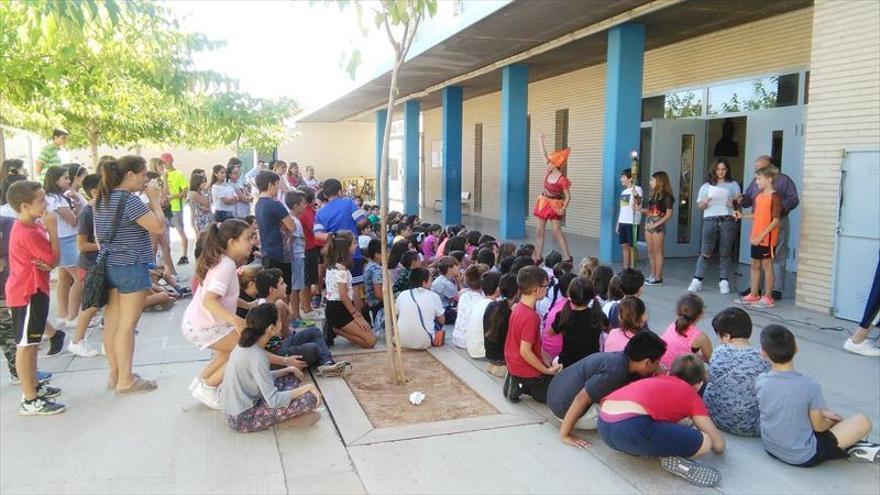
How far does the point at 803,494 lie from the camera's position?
11.6ft

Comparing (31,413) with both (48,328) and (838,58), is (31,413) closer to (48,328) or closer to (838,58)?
(48,328)

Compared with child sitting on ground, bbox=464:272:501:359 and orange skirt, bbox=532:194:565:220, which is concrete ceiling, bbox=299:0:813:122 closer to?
orange skirt, bbox=532:194:565:220

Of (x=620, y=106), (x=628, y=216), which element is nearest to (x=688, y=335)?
(x=628, y=216)

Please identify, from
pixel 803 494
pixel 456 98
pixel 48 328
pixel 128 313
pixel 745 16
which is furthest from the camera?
pixel 456 98

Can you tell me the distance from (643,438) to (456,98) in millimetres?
15171

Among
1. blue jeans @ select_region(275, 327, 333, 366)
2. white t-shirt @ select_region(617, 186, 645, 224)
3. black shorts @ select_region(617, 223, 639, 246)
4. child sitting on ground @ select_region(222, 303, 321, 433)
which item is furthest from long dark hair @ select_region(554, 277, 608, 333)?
black shorts @ select_region(617, 223, 639, 246)

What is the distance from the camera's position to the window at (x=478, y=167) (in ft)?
70.1

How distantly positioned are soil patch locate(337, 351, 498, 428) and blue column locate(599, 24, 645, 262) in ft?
17.9

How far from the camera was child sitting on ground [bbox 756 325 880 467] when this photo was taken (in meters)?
3.77

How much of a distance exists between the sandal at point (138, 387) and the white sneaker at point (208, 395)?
0.61 m

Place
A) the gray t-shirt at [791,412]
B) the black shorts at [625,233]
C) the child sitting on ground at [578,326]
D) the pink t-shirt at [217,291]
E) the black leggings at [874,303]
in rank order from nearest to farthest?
the gray t-shirt at [791,412] < the pink t-shirt at [217,291] < the child sitting on ground at [578,326] < the black leggings at [874,303] < the black shorts at [625,233]

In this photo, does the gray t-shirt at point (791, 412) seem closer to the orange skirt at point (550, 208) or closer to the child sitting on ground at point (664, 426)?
the child sitting on ground at point (664, 426)

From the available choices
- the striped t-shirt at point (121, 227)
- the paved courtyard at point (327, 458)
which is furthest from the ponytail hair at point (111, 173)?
the paved courtyard at point (327, 458)

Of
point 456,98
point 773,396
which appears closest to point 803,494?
point 773,396
